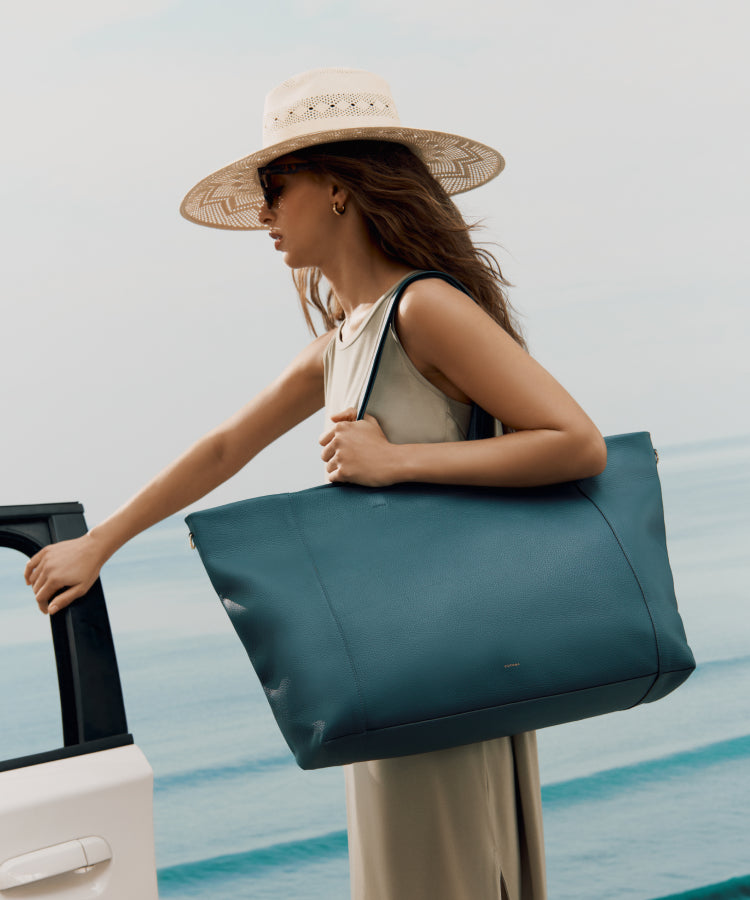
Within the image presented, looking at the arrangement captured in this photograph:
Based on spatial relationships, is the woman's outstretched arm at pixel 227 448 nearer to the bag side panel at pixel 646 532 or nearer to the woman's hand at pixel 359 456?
the woman's hand at pixel 359 456

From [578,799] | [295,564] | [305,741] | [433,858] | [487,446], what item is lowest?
[578,799]

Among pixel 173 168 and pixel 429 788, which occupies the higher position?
pixel 173 168

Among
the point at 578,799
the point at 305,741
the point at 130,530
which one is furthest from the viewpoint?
the point at 578,799

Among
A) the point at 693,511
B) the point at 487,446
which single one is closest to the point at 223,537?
the point at 487,446

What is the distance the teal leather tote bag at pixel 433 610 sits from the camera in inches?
38.5

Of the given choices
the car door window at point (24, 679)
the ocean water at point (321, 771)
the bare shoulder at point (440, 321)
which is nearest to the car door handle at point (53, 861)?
the bare shoulder at point (440, 321)

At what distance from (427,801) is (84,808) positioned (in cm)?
48

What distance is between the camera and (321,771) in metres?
5.83

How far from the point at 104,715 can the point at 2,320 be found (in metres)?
10.5

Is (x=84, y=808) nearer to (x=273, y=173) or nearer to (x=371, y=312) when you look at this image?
(x=371, y=312)

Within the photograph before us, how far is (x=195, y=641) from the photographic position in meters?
7.66

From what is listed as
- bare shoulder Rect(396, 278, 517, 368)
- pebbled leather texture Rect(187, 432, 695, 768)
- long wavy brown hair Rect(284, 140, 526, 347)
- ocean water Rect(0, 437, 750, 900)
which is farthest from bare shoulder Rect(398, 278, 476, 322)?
ocean water Rect(0, 437, 750, 900)

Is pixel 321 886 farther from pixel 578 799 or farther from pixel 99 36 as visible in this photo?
pixel 99 36

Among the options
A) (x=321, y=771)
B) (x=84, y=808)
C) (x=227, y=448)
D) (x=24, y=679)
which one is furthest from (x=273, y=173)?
(x=24, y=679)
